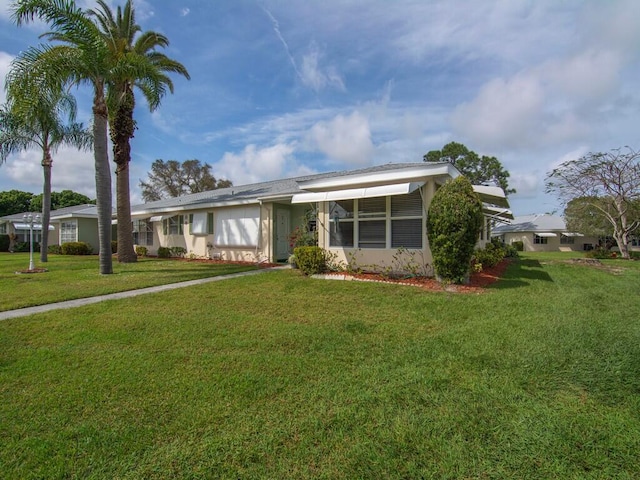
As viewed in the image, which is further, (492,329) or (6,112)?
(6,112)

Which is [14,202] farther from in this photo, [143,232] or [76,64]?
[76,64]

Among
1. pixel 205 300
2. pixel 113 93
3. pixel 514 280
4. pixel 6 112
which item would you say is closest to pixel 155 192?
pixel 6 112

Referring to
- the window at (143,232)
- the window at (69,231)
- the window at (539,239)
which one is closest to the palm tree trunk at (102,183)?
the window at (143,232)

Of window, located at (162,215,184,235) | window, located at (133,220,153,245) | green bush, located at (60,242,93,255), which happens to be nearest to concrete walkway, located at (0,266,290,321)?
window, located at (162,215,184,235)

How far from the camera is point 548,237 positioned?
45688mm

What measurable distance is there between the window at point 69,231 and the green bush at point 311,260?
24904mm

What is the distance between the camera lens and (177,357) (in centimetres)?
474

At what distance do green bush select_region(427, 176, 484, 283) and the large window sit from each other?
1227mm

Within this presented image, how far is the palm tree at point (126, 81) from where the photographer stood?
42.6ft

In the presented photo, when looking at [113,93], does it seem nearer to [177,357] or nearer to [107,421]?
[177,357]

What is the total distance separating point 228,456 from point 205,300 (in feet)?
19.3

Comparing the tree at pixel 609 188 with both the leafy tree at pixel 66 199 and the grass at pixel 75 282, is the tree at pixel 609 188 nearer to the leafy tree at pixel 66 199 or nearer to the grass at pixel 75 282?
the grass at pixel 75 282

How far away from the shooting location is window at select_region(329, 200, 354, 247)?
476 inches

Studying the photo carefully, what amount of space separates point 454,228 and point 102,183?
507 inches
